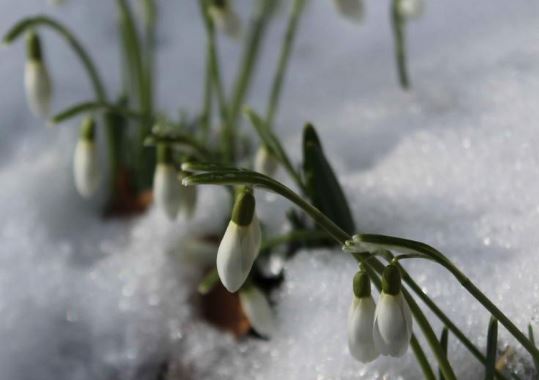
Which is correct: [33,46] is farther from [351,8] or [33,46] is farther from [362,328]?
[362,328]

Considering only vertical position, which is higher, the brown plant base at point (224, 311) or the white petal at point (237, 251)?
the white petal at point (237, 251)

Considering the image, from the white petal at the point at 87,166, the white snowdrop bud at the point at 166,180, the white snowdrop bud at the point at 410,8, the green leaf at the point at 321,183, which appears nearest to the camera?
the green leaf at the point at 321,183

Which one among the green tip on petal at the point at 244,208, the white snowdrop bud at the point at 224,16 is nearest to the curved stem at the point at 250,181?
the green tip on petal at the point at 244,208

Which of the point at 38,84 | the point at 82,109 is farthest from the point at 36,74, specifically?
the point at 82,109

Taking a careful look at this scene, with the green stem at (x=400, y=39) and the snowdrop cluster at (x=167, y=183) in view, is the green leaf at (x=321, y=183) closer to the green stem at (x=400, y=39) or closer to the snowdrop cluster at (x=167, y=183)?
the snowdrop cluster at (x=167, y=183)

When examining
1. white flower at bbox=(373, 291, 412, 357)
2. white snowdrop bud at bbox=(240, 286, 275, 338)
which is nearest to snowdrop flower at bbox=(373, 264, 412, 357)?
white flower at bbox=(373, 291, 412, 357)

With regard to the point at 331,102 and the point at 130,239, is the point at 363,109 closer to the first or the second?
the point at 331,102

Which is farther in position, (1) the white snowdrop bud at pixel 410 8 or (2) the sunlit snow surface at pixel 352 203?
(1) the white snowdrop bud at pixel 410 8
